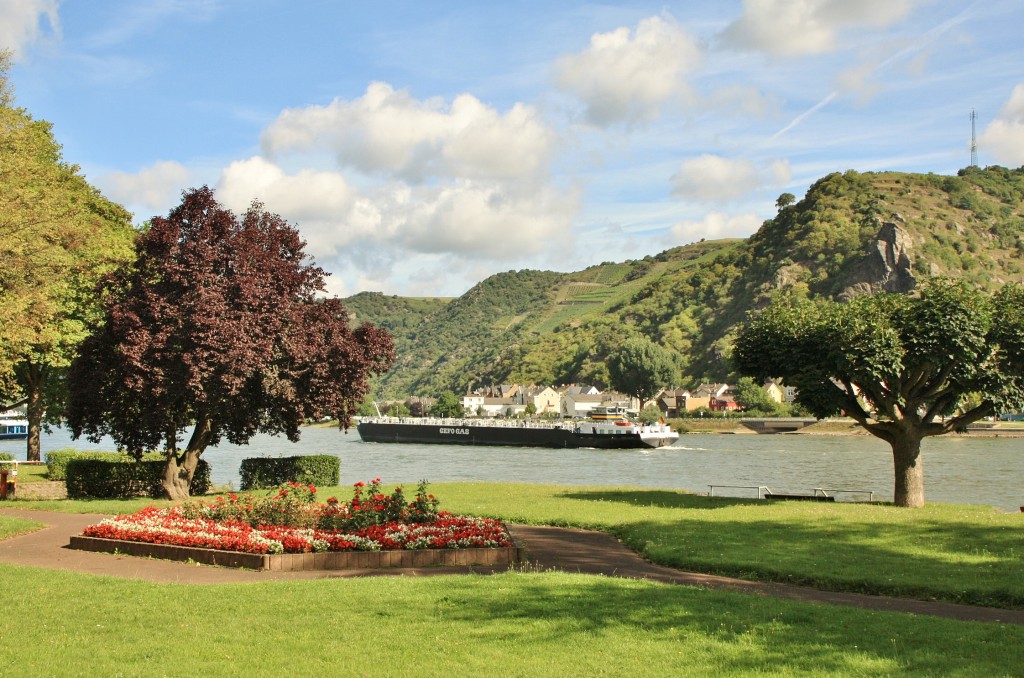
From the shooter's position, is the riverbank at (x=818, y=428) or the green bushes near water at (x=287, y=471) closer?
the green bushes near water at (x=287, y=471)

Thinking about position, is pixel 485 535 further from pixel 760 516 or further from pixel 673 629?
pixel 760 516

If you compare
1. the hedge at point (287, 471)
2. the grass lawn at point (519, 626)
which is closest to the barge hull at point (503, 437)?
the hedge at point (287, 471)

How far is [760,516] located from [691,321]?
6591 inches

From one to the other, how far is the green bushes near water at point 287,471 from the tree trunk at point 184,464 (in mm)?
1670

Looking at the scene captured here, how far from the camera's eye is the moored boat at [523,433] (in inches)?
3095

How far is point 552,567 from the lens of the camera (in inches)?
497

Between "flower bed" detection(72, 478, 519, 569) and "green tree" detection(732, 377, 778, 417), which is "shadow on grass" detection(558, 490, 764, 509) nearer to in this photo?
"flower bed" detection(72, 478, 519, 569)

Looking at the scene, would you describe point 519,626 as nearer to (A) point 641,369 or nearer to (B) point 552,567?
(B) point 552,567

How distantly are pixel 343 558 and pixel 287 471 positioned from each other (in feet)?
49.4

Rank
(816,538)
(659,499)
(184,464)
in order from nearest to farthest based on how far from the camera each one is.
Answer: (816,538) < (659,499) < (184,464)

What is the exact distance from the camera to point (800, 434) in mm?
100625

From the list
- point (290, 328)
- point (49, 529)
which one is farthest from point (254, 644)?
point (290, 328)

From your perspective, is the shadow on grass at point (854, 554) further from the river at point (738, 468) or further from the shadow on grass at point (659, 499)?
the river at point (738, 468)

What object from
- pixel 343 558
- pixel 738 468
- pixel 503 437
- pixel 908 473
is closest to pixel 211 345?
pixel 343 558
